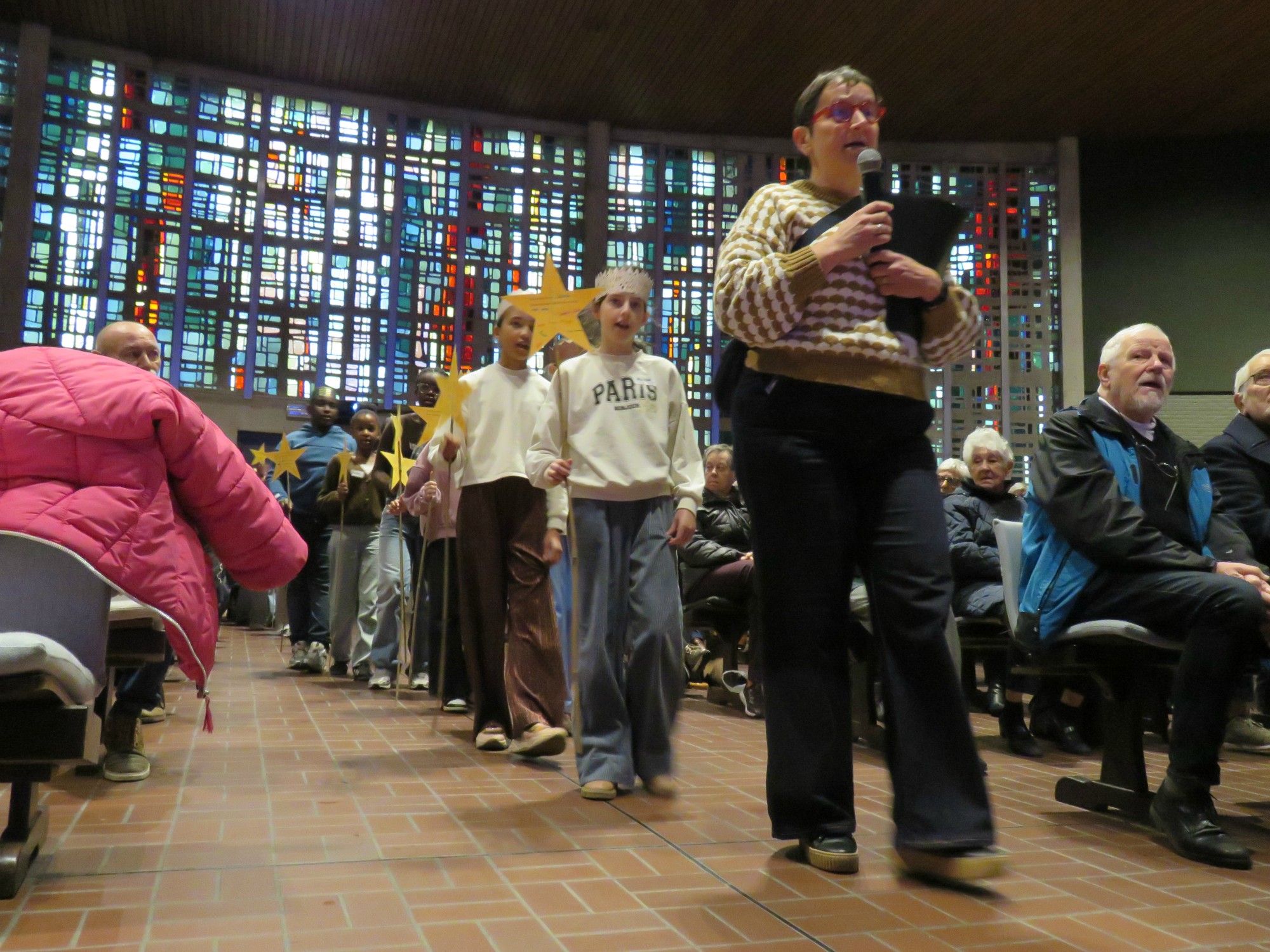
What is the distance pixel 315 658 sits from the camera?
6.83m

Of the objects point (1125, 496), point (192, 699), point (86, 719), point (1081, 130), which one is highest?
point (1081, 130)

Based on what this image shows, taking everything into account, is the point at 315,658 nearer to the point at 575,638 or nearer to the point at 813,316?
the point at 575,638

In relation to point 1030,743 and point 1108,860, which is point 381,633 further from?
point 1108,860

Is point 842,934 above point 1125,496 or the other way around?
the other way around

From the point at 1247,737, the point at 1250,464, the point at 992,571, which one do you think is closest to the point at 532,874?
the point at 1250,464

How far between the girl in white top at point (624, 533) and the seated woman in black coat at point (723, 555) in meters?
2.10

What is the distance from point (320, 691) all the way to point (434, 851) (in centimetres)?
365

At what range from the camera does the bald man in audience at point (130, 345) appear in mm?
3223

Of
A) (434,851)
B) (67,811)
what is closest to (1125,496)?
(434,851)

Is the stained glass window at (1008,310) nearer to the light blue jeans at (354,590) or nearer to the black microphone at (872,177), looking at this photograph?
the light blue jeans at (354,590)

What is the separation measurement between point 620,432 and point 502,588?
43.8 inches

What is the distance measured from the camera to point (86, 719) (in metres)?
2.04

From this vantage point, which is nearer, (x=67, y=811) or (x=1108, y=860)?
(x=1108, y=860)

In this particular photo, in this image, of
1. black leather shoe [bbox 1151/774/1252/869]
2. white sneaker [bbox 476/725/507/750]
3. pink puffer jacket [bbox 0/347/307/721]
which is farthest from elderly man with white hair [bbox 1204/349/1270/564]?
pink puffer jacket [bbox 0/347/307/721]
